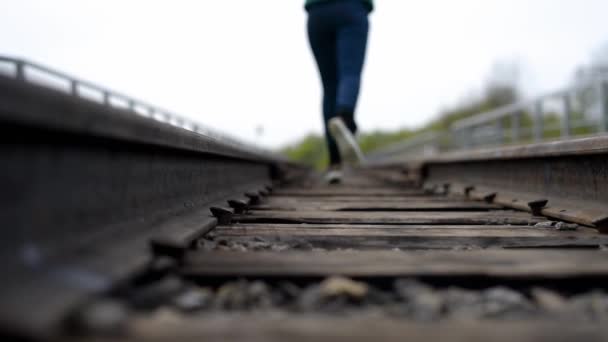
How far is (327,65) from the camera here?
5.10 metres

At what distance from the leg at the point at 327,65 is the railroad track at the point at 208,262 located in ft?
9.93

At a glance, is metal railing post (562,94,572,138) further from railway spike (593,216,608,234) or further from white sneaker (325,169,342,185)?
railway spike (593,216,608,234)

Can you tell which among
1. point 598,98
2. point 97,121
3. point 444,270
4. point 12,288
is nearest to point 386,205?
point 444,270

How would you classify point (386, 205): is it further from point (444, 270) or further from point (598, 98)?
point (598, 98)

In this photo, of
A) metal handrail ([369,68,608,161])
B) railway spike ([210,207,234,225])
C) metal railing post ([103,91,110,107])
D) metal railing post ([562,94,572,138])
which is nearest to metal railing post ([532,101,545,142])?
metal handrail ([369,68,608,161])

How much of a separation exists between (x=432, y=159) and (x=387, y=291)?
4.07 metres

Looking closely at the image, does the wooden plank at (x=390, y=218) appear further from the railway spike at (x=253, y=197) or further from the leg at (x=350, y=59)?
the leg at (x=350, y=59)

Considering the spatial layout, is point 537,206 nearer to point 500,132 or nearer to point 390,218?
point 390,218

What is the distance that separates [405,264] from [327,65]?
158 inches

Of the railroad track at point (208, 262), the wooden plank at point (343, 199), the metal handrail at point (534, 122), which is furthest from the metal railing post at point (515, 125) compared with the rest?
the railroad track at point (208, 262)

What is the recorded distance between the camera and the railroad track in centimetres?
87

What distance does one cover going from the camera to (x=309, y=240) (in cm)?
175

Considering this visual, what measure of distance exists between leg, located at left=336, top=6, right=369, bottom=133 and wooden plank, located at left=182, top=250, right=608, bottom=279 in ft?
9.94

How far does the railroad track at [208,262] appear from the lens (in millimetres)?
868
